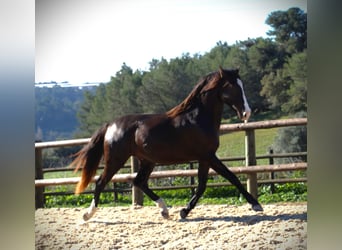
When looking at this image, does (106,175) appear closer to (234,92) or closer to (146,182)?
(146,182)

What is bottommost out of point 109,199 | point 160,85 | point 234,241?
point 234,241

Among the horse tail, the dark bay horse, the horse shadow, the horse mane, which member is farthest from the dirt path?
the horse mane

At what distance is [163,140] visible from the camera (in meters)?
5.11

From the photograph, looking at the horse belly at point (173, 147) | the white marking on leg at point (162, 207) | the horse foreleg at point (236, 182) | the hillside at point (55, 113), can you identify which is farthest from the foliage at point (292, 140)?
the hillside at point (55, 113)

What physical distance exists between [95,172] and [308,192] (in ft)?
6.15

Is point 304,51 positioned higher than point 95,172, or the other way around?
point 304,51

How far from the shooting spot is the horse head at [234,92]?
4922 mm

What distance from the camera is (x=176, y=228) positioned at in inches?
199

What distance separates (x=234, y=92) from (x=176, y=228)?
128 centimetres

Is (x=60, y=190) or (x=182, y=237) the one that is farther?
(x=60, y=190)

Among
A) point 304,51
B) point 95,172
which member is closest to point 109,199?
point 95,172

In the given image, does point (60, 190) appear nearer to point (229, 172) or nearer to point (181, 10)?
point (229, 172)

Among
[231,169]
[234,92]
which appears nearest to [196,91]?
[234,92]

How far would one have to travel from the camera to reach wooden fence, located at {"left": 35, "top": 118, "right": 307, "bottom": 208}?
4.95 m
